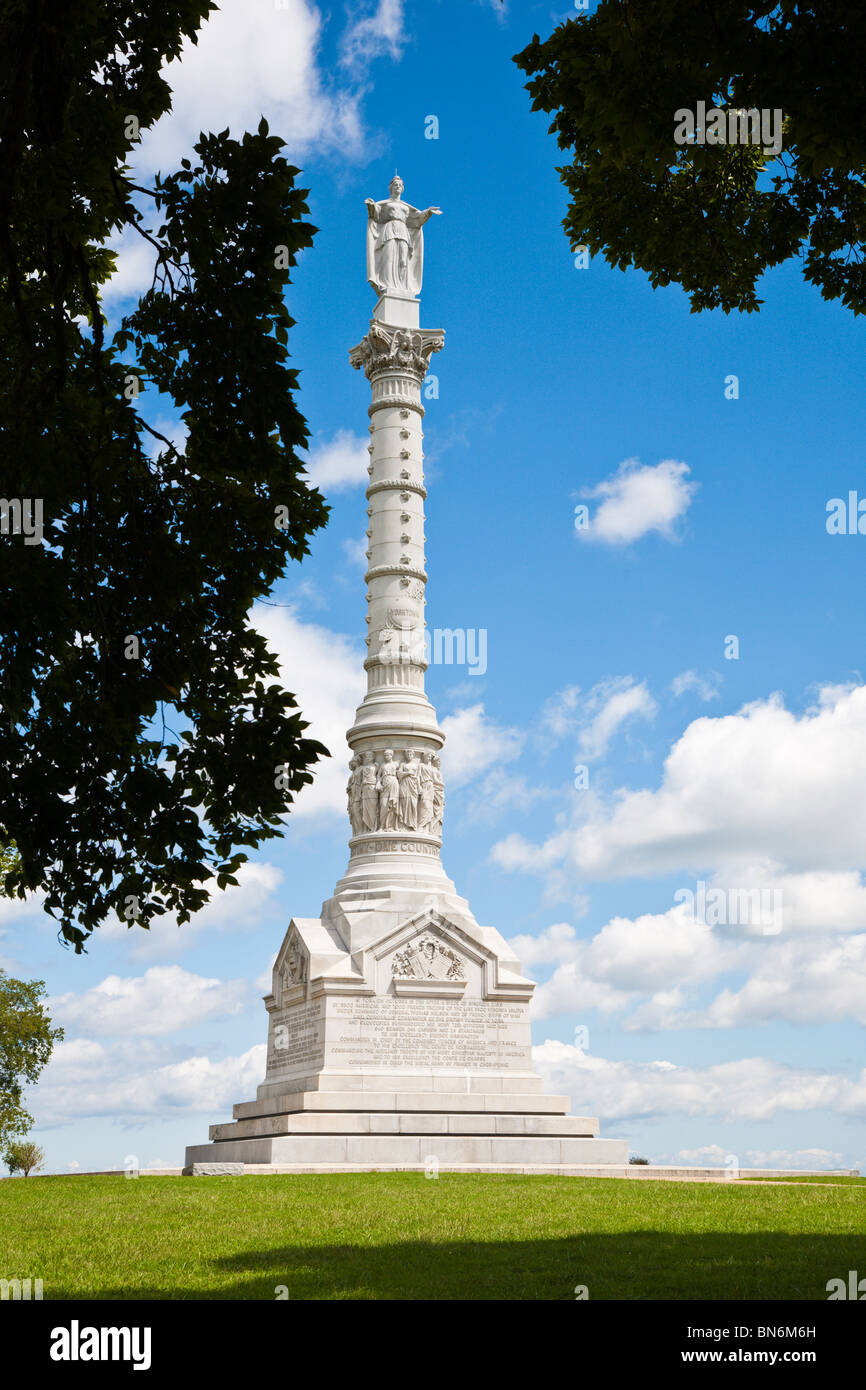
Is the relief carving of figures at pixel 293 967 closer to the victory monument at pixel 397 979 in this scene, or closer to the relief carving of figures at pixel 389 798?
the victory monument at pixel 397 979

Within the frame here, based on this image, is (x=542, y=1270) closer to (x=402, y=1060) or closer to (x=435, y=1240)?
(x=435, y=1240)

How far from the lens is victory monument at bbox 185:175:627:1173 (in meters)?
26.9

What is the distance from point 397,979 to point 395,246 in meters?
20.2

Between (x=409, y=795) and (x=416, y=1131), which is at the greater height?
(x=409, y=795)

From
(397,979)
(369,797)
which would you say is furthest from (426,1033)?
(369,797)

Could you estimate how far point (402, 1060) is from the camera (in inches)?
1153

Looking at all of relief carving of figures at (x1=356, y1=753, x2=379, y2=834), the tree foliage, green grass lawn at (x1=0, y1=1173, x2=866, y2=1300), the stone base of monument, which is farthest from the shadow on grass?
relief carving of figures at (x1=356, y1=753, x2=379, y2=834)

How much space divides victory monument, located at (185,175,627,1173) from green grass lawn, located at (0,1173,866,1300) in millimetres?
6630

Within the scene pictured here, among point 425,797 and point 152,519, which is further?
point 425,797

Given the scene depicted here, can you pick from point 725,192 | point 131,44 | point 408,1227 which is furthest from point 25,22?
point 408,1227

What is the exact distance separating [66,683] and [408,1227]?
7731mm

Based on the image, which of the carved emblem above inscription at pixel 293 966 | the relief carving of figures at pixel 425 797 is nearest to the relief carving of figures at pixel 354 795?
the relief carving of figures at pixel 425 797
